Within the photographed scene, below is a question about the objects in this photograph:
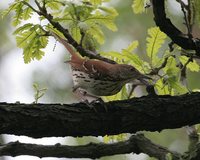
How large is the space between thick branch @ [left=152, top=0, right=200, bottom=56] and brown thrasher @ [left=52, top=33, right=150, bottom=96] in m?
0.51

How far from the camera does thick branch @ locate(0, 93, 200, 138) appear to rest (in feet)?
7.12

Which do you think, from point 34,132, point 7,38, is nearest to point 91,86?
point 34,132

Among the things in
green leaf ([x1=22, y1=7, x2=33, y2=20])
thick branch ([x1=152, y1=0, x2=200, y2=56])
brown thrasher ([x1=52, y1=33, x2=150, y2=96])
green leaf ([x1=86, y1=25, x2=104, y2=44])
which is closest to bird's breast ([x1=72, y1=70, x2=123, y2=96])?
brown thrasher ([x1=52, y1=33, x2=150, y2=96])

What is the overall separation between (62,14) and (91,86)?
439 mm

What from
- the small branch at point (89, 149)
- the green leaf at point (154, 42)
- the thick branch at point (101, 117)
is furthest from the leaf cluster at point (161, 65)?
the small branch at point (89, 149)

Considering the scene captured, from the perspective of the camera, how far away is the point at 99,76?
2.90 meters

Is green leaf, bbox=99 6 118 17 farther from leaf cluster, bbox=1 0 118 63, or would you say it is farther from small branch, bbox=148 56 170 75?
small branch, bbox=148 56 170 75

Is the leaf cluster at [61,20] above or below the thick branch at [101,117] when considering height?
above

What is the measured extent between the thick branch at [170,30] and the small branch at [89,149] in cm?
53

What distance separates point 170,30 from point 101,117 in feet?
1.57

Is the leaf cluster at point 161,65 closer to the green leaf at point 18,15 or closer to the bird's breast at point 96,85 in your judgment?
the bird's breast at point 96,85

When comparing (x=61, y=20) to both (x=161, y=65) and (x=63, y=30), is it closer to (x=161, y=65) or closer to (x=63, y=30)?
(x=63, y=30)

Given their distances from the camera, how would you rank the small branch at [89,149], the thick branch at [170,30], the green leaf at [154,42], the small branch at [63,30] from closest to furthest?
the thick branch at [170,30] → the small branch at [89,149] → the small branch at [63,30] → the green leaf at [154,42]

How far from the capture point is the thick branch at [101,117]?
217 cm
